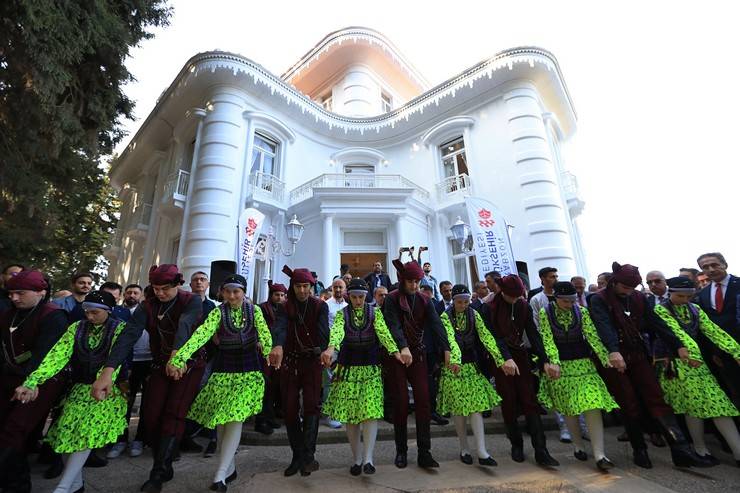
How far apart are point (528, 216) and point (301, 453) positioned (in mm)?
10331

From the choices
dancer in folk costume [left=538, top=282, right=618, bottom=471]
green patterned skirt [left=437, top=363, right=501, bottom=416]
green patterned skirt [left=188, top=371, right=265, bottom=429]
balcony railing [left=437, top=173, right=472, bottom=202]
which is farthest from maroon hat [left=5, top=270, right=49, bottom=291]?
balcony railing [left=437, top=173, right=472, bottom=202]

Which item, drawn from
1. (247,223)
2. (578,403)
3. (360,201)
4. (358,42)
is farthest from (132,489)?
(358,42)

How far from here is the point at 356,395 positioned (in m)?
3.75

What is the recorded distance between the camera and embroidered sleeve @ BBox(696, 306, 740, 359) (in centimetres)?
400

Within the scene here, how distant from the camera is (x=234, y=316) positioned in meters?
3.68

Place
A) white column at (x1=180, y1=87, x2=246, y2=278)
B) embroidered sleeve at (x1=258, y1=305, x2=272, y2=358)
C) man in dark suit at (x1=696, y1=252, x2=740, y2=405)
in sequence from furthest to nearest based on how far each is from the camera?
white column at (x1=180, y1=87, x2=246, y2=278)
man in dark suit at (x1=696, y1=252, x2=740, y2=405)
embroidered sleeve at (x1=258, y1=305, x2=272, y2=358)

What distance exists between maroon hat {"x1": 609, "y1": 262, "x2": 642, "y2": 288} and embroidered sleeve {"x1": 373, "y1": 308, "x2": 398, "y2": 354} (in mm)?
2695

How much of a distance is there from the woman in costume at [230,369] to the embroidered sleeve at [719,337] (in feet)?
15.9

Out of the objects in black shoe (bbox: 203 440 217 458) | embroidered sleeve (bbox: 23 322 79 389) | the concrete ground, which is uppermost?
embroidered sleeve (bbox: 23 322 79 389)

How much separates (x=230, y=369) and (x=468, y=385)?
249 cm

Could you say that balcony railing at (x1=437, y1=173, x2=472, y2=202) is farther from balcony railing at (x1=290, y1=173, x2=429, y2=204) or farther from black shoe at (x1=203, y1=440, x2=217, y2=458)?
black shoe at (x1=203, y1=440, x2=217, y2=458)

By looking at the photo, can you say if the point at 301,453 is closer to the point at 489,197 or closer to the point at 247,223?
the point at 247,223

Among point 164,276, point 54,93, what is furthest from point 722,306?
point 54,93

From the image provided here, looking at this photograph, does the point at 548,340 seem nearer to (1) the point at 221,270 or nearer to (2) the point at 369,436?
(2) the point at 369,436
